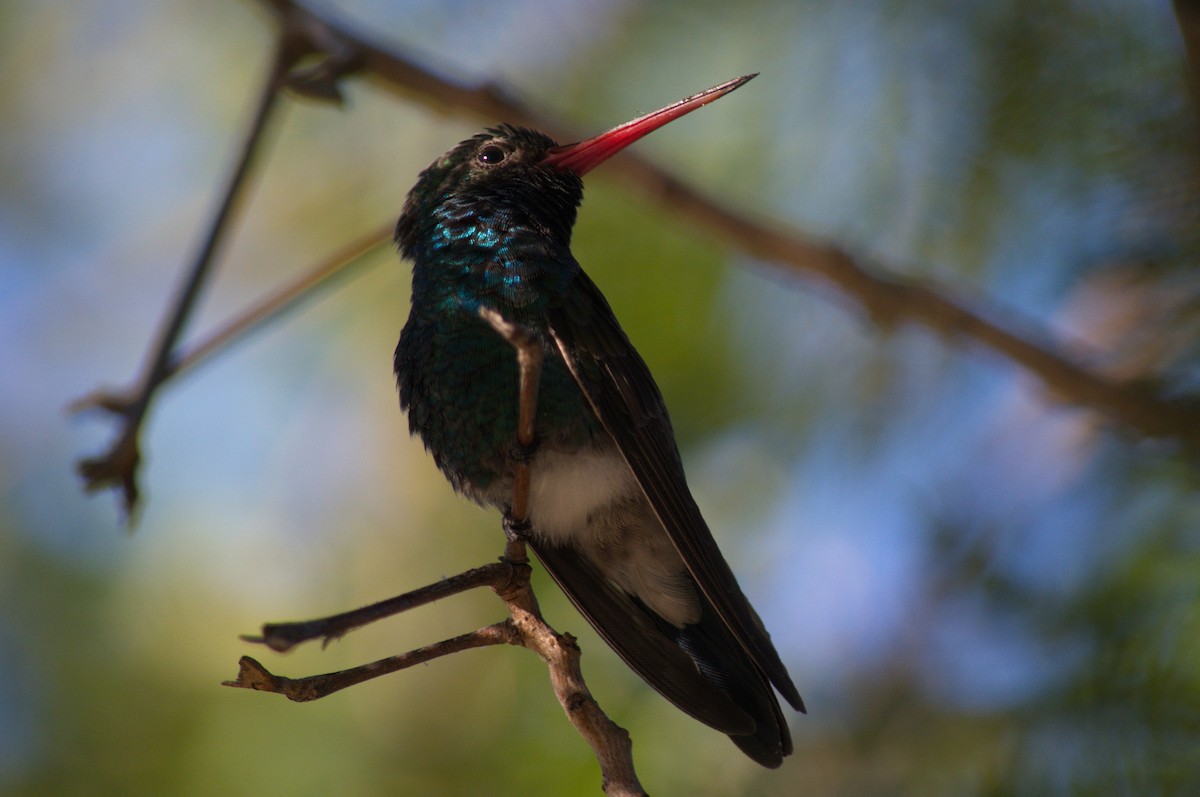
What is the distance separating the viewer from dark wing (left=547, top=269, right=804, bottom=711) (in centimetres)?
264

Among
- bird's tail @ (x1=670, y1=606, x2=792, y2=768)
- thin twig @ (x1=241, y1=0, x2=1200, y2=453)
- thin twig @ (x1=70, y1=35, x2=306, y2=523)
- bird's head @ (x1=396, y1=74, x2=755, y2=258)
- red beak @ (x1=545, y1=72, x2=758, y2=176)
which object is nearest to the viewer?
thin twig @ (x1=70, y1=35, x2=306, y2=523)

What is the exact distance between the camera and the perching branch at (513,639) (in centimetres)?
146

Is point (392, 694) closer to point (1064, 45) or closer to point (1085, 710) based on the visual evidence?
point (1085, 710)

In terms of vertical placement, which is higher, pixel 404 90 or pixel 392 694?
pixel 404 90

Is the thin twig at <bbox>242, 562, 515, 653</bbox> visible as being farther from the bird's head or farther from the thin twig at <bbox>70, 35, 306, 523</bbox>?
the bird's head

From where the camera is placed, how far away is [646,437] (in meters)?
2.88

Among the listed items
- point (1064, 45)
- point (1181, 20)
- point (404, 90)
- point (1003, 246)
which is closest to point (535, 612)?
point (1181, 20)

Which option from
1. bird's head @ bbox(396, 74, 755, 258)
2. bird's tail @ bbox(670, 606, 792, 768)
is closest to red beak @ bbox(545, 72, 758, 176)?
bird's head @ bbox(396, 74, 755, 258)

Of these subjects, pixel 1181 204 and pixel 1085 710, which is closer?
pixel 1181 204

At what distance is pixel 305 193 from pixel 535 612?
4.10m

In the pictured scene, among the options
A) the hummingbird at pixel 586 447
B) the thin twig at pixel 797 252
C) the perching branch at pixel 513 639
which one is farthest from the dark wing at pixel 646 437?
the thin twig at pixel 797 252

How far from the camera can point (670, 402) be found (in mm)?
5000

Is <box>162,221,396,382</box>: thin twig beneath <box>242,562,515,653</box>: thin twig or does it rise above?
above

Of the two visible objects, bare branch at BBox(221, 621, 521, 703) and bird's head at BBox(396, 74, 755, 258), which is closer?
bare branch at BBox(221, 621, 521, 703)
